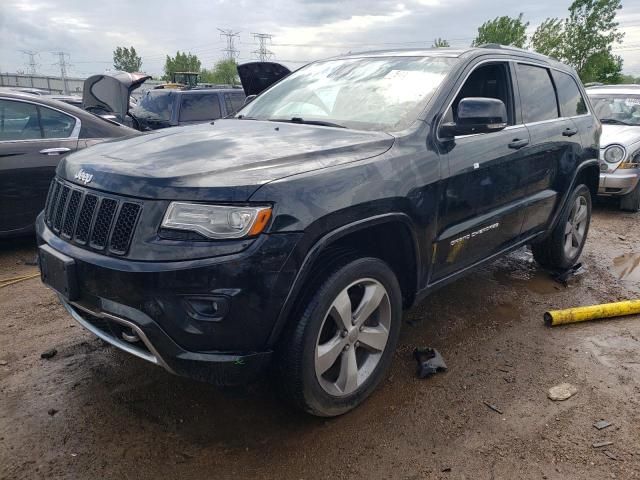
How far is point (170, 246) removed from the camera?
2043 mm

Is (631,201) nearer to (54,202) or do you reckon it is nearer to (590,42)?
(54,202)

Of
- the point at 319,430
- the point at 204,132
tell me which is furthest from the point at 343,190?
the point at 319,430

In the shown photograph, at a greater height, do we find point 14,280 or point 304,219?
point 304,219

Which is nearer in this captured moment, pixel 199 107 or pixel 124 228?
pixel 124 228

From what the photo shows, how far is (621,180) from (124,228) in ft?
23.8

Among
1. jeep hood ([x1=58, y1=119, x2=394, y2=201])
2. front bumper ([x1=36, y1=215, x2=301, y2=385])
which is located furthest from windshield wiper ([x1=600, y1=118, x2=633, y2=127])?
front bumper ([x1=36, y1=215, x2=301, y2=385])

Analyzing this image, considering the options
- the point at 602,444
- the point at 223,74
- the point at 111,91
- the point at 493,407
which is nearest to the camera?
the point at 602,444

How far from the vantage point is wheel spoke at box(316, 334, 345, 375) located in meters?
2.39

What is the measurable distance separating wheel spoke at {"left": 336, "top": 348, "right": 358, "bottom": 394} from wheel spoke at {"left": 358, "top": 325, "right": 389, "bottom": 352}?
83 mm

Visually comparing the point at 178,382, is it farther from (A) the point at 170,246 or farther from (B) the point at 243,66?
(B) the point at 243,66

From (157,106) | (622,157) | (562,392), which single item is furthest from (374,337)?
(157,106)

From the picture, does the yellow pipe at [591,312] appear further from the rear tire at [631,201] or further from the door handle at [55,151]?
the door handle at [55,151]

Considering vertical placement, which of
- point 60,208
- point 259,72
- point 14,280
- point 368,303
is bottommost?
point 14,280

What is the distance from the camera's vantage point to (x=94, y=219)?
7.41 feet
